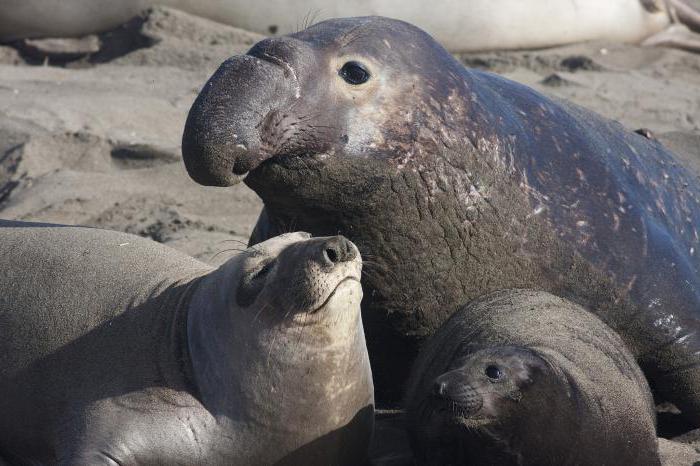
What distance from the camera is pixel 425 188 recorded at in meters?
4.23

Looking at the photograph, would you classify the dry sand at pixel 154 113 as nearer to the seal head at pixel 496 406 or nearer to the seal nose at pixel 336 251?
the seal head at pixel 496 406

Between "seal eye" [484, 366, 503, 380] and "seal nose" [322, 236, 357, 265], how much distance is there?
1.65 feet

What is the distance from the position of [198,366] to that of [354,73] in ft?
3.60

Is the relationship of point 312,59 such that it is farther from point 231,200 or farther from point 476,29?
point 476,29

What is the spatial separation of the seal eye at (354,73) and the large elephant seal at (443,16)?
4.61 metres

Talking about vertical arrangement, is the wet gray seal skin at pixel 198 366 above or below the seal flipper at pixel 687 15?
above

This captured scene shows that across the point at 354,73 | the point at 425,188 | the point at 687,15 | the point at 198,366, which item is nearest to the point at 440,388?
the point at 198,366

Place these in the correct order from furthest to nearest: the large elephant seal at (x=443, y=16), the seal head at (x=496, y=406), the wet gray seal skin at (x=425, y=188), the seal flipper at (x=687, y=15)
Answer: the seal flipper at (x=687, y=15), the large elephant seal at (x=443, y=16), the wet gray seal skin at (x=425, y=188), the seal head at (x=496, y=406)

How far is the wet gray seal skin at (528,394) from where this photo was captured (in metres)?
3.47

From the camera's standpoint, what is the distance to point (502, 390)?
3.47 metres

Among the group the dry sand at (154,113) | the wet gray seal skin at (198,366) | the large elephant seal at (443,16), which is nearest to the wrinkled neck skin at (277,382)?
the wet gray seal skin at (198,366)

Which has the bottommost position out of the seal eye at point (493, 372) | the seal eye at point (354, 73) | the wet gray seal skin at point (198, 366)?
the wet gray seal skin at point (198, 366)

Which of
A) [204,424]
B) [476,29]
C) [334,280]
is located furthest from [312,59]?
[476,29]

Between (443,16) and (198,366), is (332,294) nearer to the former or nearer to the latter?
(198,366)
